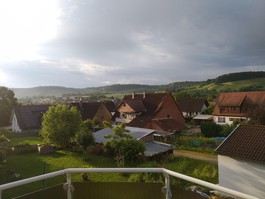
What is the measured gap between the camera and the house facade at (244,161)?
1652 centimetres

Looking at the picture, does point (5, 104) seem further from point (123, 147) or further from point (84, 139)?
point (123, 147)

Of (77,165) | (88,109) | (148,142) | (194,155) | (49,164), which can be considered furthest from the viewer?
(88,109)

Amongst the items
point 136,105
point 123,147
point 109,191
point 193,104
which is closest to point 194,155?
point 123,147

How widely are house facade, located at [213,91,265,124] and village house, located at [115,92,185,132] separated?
32.9ft

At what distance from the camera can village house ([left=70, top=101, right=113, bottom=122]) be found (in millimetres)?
52531

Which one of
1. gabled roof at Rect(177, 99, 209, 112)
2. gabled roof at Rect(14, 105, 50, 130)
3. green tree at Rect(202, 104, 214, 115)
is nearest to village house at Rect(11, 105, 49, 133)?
gabled roof at Rect(14, 105, 50, 130)

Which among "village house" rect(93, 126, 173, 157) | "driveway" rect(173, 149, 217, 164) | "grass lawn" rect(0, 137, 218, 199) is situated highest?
"village house" rect(93, 126, 173, 157)

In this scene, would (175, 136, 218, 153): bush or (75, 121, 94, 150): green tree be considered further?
(175, 136, 218, 153): bush

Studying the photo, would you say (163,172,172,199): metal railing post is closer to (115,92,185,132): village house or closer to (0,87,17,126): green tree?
(115,92,185,132): village house

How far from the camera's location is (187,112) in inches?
2692

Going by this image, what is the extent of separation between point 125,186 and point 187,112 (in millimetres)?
65957

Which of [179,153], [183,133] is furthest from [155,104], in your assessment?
[179,153]

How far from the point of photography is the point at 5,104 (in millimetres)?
60938

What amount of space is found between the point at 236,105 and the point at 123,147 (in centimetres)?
3043
